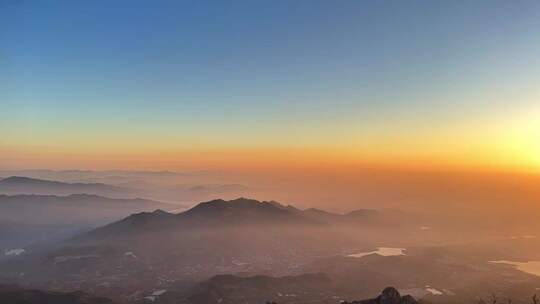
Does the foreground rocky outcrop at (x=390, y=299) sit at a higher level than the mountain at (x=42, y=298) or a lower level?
higher

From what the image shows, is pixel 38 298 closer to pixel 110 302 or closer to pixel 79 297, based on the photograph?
pixel 79 297

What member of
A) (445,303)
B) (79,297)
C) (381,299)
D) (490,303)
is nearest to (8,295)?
(79,297)

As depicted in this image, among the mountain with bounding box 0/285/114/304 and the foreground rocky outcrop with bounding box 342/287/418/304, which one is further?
the mountain with bounding box 0/285/114/304

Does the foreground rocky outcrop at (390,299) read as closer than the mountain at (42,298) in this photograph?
Yes

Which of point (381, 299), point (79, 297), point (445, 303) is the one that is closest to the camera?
point (381, 299)

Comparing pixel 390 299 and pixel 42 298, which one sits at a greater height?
pixel 390 299

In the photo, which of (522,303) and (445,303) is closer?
(445,303)

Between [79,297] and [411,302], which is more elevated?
[411,302]

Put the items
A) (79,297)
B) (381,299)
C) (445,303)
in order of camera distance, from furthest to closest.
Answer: (79,297)
(445,303)
(381,299)

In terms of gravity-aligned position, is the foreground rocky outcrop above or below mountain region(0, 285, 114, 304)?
above

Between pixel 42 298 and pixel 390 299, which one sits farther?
pixel 42 298
